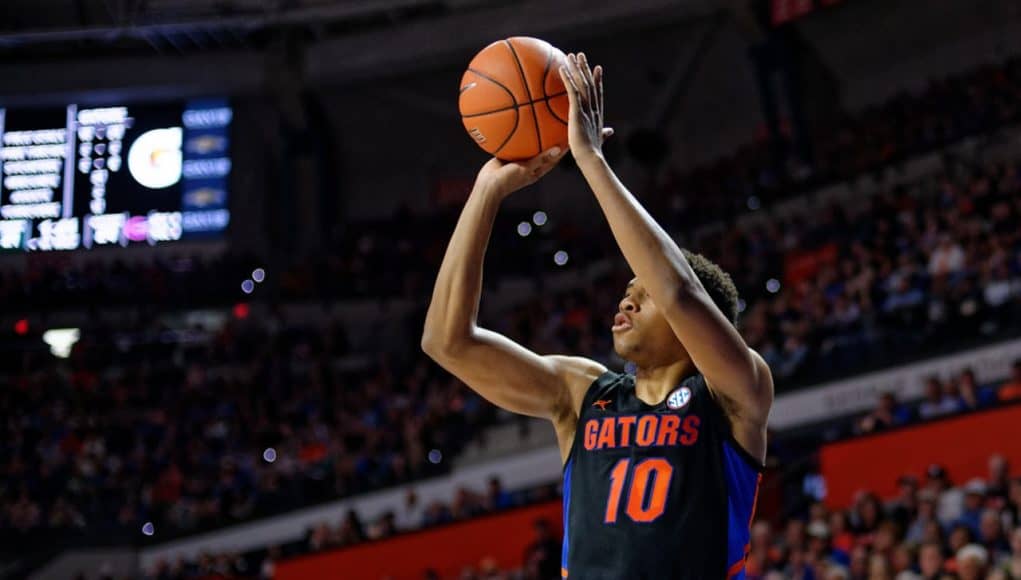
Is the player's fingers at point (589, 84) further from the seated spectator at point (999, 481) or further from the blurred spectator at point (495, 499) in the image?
the blurred spectator at point (495, 499)

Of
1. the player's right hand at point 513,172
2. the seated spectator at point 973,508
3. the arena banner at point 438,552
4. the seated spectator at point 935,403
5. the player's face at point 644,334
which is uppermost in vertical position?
the player's right hand at point 513,172

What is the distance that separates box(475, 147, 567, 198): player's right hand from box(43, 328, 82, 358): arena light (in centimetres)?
1911

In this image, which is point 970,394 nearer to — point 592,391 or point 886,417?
point 886,417

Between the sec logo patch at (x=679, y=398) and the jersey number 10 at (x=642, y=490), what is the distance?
0.15 meters

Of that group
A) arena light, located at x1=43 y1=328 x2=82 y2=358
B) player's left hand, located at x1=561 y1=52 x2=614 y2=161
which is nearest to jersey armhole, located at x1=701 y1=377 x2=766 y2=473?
player's left hand, located at x1=561 y1=52 x2=614 y2=161

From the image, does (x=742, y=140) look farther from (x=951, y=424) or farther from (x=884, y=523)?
Answer: (x=884, y=523)

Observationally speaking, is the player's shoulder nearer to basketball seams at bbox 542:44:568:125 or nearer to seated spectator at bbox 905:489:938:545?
basketball seams at bbox 542:44:568:125

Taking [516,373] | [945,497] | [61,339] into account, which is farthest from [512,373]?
[61,339]

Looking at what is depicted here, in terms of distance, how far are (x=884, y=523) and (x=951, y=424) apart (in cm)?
183

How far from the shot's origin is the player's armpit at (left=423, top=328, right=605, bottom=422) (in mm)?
3209

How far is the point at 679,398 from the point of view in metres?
3.04

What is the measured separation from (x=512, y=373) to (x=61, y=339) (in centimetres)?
1964

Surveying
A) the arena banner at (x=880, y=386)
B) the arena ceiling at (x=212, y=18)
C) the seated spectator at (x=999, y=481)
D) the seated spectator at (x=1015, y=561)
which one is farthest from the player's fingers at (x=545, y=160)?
the arena ceiling at (x=212, y=18)

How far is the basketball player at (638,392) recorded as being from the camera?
111 inches
